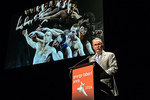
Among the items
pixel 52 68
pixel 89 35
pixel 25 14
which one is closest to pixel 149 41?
pixel 89 35

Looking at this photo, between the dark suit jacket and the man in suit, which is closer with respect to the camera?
the man in suit

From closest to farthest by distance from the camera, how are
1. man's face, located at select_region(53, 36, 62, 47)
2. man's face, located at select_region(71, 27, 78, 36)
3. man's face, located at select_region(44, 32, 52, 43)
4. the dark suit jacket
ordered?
1. the dark suit jacket
2. man's face, located at select_region(71, 27, 78, 36)
3. man's face, located at select_region(53, 36, 62, 47)
4. man's face, located at select_region(44, 32, 52, 43)

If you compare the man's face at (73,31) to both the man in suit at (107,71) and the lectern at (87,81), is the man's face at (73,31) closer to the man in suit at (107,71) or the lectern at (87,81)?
the man in suit at (107,71)

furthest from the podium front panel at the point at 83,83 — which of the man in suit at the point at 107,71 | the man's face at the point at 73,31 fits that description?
the man's face at the point at 73,31

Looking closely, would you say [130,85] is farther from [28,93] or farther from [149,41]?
[28,93]

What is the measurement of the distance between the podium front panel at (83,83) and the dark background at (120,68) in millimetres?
1318

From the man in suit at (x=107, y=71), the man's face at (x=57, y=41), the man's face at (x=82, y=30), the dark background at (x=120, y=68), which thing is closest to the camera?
the man in suit at (x=107, y=71)

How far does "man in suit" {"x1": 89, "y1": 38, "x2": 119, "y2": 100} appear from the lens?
2.03 m

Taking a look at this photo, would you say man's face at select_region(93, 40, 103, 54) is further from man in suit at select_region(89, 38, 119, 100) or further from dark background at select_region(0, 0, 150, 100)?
dark background at select_region(0, 0, 150, 100)

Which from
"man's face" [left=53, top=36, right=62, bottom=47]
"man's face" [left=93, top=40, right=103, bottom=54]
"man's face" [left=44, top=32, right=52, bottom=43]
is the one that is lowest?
"man's face" [left=93, top=40, right=103, bottom=54]

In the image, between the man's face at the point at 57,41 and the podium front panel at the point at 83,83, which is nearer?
the podium front panel at the point at 83,83

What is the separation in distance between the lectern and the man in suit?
10 cm

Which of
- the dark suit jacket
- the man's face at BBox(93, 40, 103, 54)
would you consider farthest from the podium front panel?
the man's face at BBox(93, 40, 103, 54)

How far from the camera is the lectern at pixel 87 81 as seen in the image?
1875 mm
